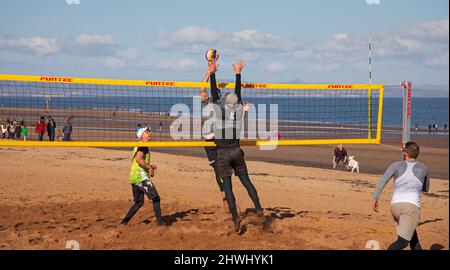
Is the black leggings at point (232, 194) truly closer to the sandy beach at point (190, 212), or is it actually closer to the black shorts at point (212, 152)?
the sandy beach at point (190, 212)

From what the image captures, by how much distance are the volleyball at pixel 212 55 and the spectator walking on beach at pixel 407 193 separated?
373cm

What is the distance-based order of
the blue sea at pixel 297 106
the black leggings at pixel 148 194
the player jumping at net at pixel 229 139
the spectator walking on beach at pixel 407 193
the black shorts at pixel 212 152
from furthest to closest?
the blue sea at pixel 297 106, the black shorts at pixel 212 152, the black leggings at pixel 148 194, the player jumping at net at pixel 229 139, the spectator walking on beach at pixel 407 193

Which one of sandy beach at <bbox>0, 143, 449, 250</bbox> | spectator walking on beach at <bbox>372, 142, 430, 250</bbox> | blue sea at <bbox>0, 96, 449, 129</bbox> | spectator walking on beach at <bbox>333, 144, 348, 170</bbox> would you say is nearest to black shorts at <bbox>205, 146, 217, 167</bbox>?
sandy beach at <bbox>0, 143, 449, 250</bbox>

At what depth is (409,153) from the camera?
279 inches

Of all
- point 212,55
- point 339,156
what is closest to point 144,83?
point 212,55

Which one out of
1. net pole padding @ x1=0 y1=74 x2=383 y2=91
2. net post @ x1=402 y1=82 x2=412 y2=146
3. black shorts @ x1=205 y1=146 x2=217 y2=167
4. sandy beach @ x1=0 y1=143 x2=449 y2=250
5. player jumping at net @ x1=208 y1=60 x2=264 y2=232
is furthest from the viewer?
black shorts @ x1=205 y1=146 x2=217 y2=167

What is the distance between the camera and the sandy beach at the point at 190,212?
8.49 meters

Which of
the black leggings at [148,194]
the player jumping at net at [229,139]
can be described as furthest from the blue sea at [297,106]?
the player jumping at net at [229,139]

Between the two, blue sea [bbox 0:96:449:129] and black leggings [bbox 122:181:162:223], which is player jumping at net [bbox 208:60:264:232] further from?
blue sea [bbox 0:96:449:129]

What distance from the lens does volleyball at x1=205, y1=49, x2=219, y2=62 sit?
9.47 m

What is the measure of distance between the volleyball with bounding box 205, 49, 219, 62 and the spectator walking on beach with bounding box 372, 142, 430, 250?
373 centimetres

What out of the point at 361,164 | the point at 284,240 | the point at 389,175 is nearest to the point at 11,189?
the point at 284,240

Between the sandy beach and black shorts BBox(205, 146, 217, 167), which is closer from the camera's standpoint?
the sandy beach

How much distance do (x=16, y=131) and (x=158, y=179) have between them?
61.1 ft
